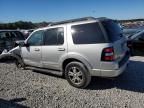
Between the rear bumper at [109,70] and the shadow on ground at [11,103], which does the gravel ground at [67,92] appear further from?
the rear bumper at [109,70]

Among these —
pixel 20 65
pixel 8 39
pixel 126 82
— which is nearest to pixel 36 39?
pixel 20 65

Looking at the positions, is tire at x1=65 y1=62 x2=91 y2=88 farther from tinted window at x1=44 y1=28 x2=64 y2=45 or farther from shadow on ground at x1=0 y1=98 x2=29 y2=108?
shadow on ground at x1=0 y1=98 x2=29 y2=108

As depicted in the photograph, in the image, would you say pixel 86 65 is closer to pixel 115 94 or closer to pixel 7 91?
pixel 115 94

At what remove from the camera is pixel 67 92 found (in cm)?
542

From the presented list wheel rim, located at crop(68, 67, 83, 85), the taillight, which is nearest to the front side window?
wheel rim, located at crop(68, 67, 83, 85)

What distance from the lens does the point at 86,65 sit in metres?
5.28

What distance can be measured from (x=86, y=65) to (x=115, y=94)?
1.06 meters

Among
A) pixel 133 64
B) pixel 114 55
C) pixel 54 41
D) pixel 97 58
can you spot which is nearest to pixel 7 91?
pixel 54 41

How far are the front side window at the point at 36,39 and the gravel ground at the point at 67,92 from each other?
1.20m

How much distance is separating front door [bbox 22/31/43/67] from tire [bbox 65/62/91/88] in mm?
1392

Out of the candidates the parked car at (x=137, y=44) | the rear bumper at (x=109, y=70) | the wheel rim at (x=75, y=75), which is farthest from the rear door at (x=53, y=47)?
the parked car at (x=137, y=44)

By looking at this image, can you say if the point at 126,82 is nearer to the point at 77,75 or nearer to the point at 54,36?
the point at 77,75

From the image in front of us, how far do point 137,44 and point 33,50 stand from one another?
5138 millimetres

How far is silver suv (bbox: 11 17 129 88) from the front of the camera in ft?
16.4
